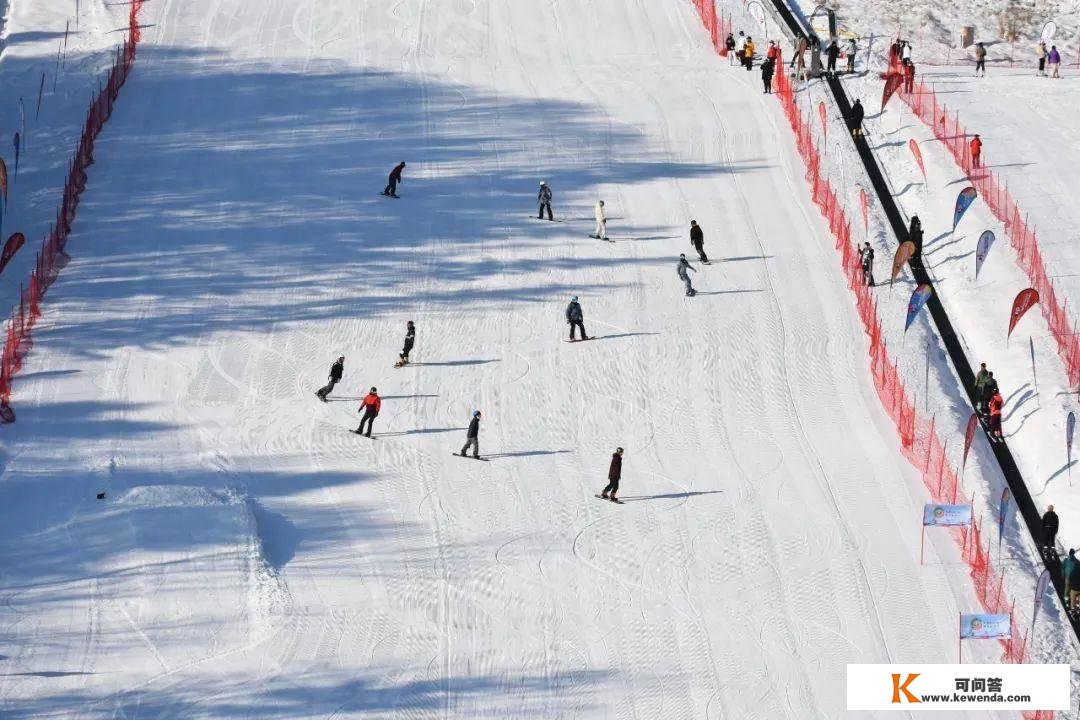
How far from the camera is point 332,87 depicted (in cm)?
4578

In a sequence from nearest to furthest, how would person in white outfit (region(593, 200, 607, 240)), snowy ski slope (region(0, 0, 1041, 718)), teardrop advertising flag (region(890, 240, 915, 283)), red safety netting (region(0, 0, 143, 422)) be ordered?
snowy ski slope (region(0, 0, 1041, 718)), red safety netting (region(0, 0, 143, 422)), teardrop advertising flag (region(890, 240, 915, 283)), person in white outfit (region(593, 200, 607, 240))

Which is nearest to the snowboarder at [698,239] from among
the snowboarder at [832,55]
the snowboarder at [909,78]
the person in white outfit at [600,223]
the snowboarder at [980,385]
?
the person in white outfit at [600,223]

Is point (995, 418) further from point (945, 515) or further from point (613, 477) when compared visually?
→ point (613, 477)

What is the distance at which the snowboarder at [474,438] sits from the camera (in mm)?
29594

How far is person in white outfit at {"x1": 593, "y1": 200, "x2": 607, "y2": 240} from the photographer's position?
37.6m

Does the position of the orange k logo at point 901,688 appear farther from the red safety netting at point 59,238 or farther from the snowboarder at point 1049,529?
the red safety netting at point 59,238

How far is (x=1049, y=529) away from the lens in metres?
27.9

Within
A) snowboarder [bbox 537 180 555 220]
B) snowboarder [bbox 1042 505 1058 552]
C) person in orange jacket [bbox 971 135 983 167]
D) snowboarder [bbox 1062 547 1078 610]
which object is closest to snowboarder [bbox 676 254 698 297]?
snowboarder [bbox 537 180 555 220]

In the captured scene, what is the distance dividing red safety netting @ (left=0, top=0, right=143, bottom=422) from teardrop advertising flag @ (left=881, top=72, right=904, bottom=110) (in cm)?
1929

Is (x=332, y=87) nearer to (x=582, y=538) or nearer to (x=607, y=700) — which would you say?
(x=582, y=538)

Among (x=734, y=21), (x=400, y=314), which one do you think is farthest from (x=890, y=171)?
(x=400, y=314)

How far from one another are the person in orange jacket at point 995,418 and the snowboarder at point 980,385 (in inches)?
20.9

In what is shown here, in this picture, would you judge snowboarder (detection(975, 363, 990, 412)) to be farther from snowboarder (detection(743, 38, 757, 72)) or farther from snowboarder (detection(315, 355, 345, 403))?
snowboarder (detection(743, 38, 757, 72))

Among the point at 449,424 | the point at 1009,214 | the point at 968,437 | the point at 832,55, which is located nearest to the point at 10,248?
the point at 449,424
